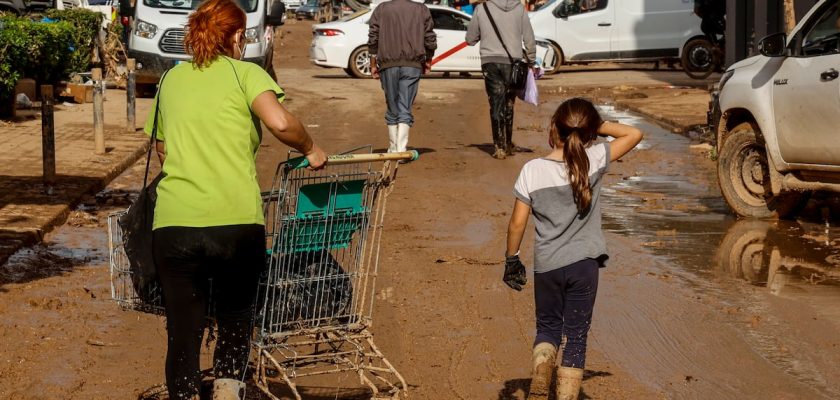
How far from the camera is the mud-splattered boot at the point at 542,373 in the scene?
554cm

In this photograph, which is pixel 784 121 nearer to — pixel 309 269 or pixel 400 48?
pixel 400 48

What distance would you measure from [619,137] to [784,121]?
215 inches

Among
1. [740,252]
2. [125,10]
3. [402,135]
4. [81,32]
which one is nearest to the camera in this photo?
[740,252]

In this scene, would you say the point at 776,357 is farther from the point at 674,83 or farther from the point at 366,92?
the point at 674,83

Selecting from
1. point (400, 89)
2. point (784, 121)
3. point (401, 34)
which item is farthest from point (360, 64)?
point (784, 121)

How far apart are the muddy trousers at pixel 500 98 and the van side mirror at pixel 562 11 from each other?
14.6 metres

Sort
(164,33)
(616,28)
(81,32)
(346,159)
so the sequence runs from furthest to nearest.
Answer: (616,28) → (81,32) → (164,33) → (346,159)

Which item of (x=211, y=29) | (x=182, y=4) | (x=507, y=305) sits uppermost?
(x=182, y=4)

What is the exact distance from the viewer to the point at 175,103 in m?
5.15

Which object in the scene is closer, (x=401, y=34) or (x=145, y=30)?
(x=401, y=34)

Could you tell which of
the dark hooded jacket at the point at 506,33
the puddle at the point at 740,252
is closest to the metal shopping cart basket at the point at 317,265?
the puddle at the point at 740,252

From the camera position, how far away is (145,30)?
77.4 feet

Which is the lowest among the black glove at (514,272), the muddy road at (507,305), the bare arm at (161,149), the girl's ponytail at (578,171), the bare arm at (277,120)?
the muddy road at (507,305)

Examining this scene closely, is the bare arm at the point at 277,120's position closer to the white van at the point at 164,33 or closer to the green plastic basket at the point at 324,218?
the green plastic basket at the point at 324,218
